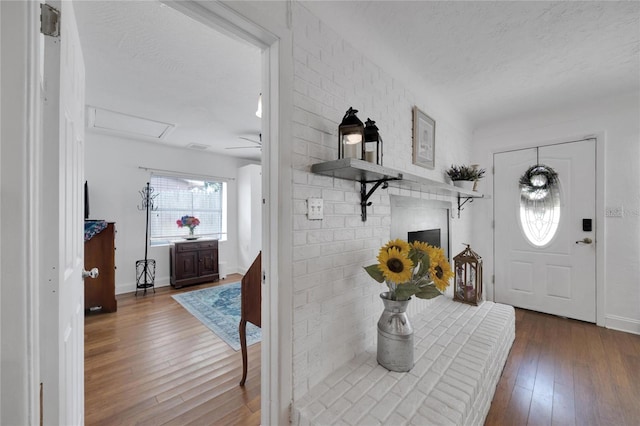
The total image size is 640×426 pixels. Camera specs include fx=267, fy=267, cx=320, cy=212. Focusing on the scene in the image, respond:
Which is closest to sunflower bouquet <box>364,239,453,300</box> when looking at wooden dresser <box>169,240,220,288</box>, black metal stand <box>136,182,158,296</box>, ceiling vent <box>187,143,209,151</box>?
Answer: wooden dresser <box>169,240,220,288</box>

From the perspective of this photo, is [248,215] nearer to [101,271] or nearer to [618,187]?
[101,271]

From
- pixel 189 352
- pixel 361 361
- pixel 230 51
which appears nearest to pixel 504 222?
pixel 361 361

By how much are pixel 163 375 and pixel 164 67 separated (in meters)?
2.33

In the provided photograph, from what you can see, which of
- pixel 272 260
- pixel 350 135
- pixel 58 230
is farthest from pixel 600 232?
pixel 58 230

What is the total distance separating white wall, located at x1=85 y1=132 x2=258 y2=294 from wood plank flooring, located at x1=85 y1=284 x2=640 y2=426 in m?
1.42

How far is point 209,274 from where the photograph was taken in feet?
15.0

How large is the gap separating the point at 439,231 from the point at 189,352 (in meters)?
2.58

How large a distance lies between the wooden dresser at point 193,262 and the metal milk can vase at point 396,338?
3.77 meters

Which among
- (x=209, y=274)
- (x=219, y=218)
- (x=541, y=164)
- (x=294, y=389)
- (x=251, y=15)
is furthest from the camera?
(x=219, y=218)

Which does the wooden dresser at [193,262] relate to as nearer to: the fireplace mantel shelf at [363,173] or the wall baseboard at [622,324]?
the fireplace mantel shelf at [363,173]

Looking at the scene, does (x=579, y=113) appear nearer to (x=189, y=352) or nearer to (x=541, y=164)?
(x=541, y=164)

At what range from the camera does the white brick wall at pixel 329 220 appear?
1316mm

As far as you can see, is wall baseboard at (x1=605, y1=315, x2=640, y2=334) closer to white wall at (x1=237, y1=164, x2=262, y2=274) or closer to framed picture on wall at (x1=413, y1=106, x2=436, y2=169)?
framed picture on wall at (x1=413, y1=106, x2=436, y2=169)

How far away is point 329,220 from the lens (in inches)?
57.9
